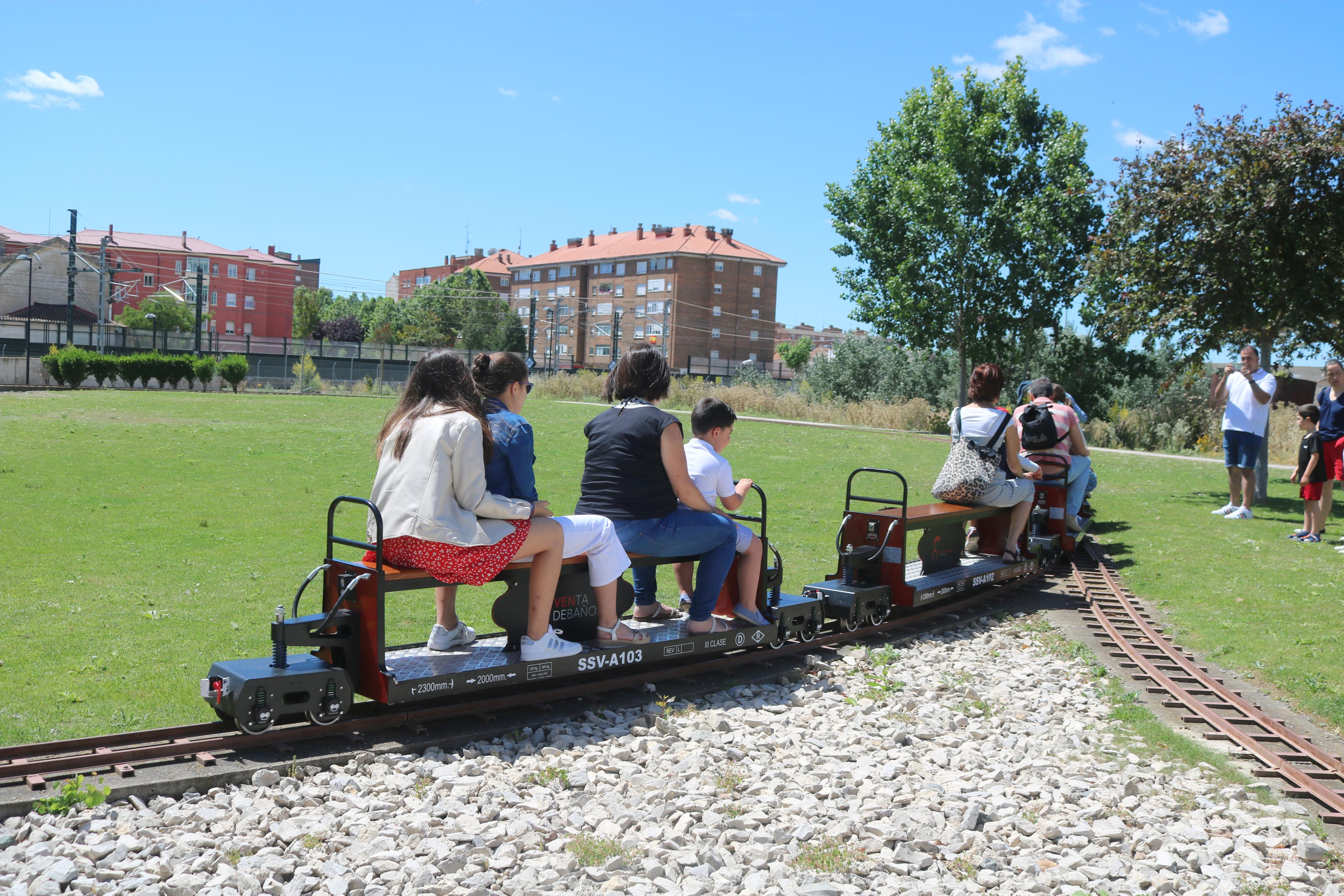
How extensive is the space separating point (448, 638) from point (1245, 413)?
12905 millimetres

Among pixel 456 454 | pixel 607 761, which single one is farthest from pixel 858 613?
pixel 456 454

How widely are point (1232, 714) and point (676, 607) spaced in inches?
160

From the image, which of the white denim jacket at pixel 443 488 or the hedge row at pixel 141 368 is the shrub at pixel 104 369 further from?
the white denim jacket at pixel 443 488

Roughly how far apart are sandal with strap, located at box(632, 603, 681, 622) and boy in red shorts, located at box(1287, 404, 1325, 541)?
9391mm

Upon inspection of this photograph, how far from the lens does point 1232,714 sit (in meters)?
6.50

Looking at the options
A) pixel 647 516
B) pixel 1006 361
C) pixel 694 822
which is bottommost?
pixel 694 822

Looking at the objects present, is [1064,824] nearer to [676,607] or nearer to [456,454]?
[456,454]

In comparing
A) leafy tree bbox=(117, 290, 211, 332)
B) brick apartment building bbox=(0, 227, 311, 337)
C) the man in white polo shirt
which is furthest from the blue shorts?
brick apartment building bbox=(0, 227, 311, 337)

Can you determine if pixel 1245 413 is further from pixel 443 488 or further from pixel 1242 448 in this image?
pixel 443 488

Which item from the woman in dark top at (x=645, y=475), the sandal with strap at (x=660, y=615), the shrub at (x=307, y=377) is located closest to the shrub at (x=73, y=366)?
the shrub at (x=307, y=377)

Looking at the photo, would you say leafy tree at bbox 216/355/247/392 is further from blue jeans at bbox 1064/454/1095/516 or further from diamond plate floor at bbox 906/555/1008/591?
diamond plate floor at bbox 906/555/1008/591

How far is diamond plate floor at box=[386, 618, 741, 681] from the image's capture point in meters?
5.59

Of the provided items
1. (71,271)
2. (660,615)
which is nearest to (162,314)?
(71,271)

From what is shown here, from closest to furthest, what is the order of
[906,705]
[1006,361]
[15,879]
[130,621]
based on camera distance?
[15,879] < [906,705] < [130,621] < [1006,361]
